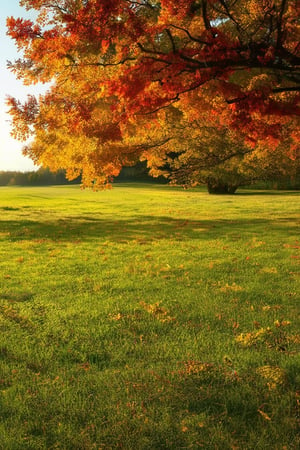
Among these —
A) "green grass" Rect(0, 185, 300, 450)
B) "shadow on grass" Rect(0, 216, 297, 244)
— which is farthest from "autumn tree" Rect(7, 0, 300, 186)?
"shadow on grass" Rect(0, 216, 297, 244)

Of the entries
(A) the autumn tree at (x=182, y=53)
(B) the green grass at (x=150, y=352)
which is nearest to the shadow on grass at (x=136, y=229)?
(B) the green grass at (x=150, y=352)

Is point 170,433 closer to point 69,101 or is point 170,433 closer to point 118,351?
point 118,351

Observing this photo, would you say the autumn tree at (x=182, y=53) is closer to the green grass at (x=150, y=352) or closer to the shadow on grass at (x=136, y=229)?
the green grass at (x=150, y=352)

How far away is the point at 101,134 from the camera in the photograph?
13242mm

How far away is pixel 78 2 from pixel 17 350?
8298 mm

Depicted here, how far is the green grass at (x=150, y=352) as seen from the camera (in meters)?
2.96

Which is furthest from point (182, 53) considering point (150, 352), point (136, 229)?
point (136, 229)

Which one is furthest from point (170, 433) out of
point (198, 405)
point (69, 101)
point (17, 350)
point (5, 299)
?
point (69, 101)

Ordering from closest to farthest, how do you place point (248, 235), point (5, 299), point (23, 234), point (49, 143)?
1. point (5, 299)
2. point (248, 235)
3. point (23, 234)
4. point (49, 143)

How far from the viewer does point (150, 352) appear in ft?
13.9

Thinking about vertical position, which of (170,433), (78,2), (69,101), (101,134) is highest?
(78,2)

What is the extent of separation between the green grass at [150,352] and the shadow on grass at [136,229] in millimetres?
3458

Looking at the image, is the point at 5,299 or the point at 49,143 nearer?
the point at 5,299

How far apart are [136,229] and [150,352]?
1066cm
